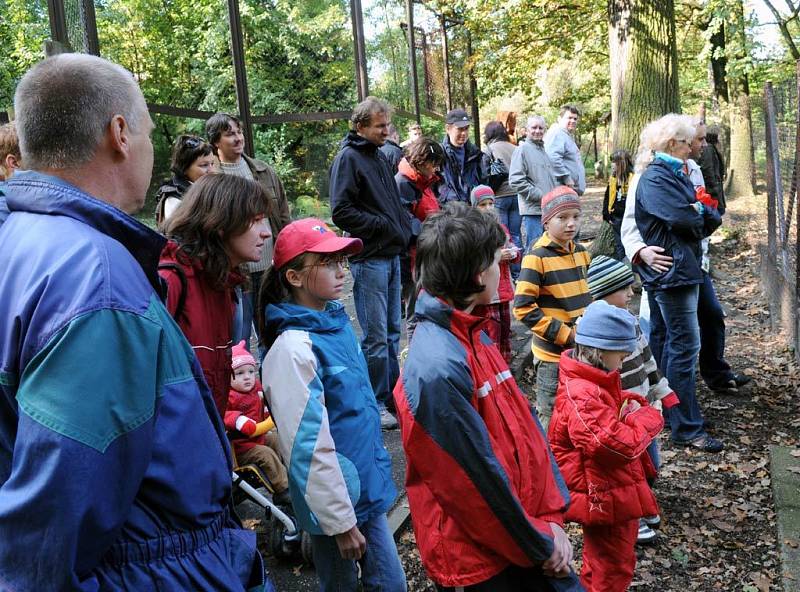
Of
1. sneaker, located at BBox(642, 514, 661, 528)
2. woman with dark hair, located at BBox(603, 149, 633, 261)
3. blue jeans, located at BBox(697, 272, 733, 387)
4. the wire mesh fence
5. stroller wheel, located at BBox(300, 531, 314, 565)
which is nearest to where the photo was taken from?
stroller wheel, located at BBox(300, 531, 314, 565)

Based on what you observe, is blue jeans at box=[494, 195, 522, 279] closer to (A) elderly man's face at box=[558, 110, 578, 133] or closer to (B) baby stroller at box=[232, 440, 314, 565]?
(A) elderly man's face at box=[558, 110, 578, 133]

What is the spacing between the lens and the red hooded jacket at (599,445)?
10.3 ft

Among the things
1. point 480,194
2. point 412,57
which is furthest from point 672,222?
point 412,57

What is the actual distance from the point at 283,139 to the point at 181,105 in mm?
1922

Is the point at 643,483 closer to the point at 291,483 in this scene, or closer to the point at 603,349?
the point at 603,349

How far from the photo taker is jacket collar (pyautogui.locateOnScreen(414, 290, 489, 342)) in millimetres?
2428

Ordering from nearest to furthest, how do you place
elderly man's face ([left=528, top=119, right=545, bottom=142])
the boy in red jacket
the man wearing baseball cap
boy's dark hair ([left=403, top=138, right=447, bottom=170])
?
the boy in red jacket < boy's dark hair ([left=403, top=138, right=447, bottom=170]) < the man wearing baseball cap < elderly man's face ([left=528, top=119, right=545, bottom=142])

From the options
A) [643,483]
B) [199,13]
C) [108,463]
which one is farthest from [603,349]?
[199,13]

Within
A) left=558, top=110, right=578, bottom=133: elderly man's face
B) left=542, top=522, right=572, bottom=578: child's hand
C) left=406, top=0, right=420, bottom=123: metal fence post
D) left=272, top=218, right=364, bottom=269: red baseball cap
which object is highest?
left=406, top=0, right=420, bottom=123: metal fence post

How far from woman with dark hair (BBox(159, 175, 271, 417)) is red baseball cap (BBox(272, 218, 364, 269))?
10cm

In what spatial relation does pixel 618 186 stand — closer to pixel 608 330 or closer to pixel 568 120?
pixel 568 120

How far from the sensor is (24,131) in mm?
1523

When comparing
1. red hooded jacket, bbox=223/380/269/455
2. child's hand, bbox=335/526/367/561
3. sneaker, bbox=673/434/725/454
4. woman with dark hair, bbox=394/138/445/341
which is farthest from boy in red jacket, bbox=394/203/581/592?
woman with dark hair, bbox=394/138/445/341

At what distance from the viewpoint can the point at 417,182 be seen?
653 cm
